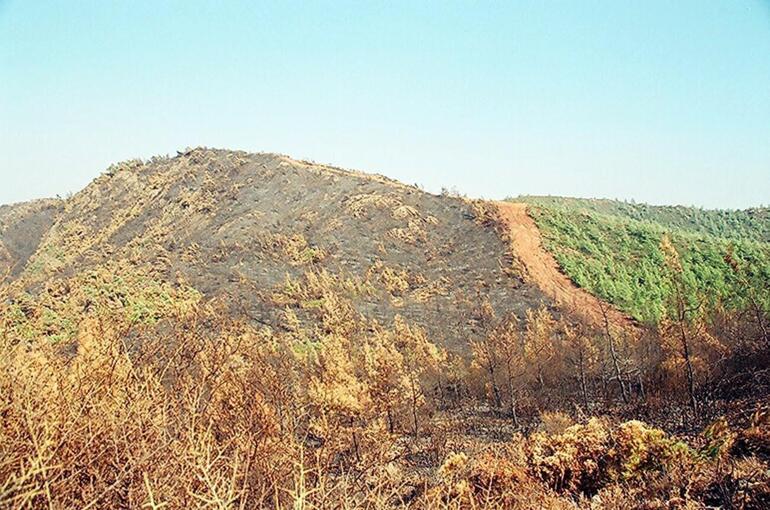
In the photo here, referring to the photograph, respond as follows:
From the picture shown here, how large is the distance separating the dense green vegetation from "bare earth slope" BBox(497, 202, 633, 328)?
0.53 meters

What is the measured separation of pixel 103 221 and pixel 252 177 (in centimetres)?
1476

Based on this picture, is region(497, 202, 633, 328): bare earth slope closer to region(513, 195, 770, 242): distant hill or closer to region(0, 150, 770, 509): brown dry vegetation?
region(0, 150, 770, 509): brown dry vegetation

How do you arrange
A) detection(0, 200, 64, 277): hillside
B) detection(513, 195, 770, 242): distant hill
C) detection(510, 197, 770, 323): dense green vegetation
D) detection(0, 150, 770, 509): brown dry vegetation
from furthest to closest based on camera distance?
detection(513, 195, 770, 242): distant hill
detection(0, 200, 64, 277): hillside
detection(510, 197, 770, 323): dense green vegetation
detection(0, 150, 770, 509): brown dry vegetation

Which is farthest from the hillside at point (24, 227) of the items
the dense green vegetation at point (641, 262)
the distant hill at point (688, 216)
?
the distant hill at point (688, 216)

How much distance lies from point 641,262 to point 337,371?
892 inches

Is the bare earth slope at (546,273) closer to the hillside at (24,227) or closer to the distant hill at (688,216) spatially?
the distant hill at (688,216)

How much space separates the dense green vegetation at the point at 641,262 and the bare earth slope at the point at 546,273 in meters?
0.53

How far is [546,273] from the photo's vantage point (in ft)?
108

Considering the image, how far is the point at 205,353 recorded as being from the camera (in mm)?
8469

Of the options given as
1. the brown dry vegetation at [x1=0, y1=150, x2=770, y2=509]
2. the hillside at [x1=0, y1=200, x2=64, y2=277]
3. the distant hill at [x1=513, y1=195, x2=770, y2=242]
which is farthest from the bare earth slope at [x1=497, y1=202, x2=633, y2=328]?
the hillside at [x1=0, y1=200, x2=64, y2=277]

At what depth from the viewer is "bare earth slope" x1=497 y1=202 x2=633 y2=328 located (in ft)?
95.2

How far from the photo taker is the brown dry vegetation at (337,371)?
414 cm

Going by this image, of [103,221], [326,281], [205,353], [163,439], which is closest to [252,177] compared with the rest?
[103,221]

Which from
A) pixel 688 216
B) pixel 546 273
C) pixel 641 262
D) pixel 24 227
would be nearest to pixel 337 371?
pixel 546 273
